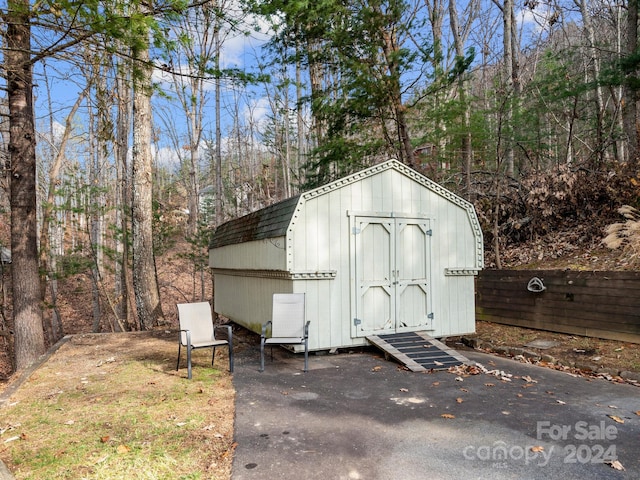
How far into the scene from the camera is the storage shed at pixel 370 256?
6586 millimetres

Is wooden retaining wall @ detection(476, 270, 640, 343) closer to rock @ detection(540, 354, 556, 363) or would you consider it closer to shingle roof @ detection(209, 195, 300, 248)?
rock @ detection(540, 354, 556, 363)

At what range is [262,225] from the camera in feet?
24.7

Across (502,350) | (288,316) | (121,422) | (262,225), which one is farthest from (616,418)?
(262,225)

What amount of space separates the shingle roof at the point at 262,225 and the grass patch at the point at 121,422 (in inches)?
88.9

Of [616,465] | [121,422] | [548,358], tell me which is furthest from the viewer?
[548,358]

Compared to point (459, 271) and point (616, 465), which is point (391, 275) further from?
point (616, 465)

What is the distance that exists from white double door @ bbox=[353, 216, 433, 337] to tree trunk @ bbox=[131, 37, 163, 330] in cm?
600

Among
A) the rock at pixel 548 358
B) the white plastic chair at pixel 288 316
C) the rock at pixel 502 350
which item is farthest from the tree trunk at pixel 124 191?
the rock at pixel 548 358

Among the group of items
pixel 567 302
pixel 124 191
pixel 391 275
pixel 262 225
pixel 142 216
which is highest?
pixel 124 191

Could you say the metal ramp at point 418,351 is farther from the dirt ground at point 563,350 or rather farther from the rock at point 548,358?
the rock at point 548,358

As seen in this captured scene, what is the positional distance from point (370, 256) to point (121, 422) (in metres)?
4.40

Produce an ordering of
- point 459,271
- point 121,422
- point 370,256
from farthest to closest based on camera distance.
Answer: point 459,271
point 370,256
point 121,422

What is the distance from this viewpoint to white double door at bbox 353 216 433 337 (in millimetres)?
6922

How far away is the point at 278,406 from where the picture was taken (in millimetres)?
4340
